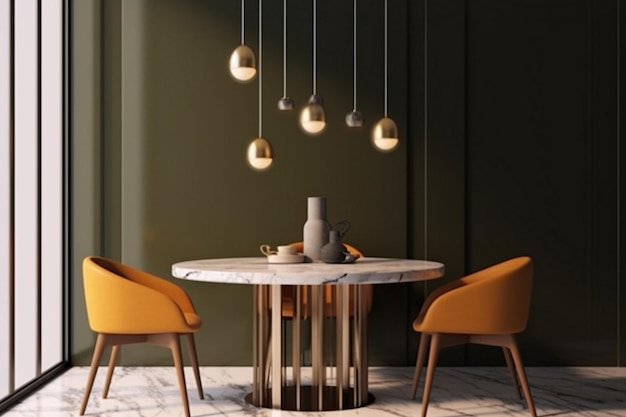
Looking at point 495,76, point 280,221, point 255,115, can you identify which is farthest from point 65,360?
point 495,76

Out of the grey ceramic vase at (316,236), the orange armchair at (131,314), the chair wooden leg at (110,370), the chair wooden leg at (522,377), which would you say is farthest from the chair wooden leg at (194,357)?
the chair wooden leg at (522,377)

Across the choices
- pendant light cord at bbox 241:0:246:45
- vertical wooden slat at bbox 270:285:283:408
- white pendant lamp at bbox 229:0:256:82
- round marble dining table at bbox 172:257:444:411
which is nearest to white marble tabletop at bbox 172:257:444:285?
round marble dining table at bbox 172:257:444:411

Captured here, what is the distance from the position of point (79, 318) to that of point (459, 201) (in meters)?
2.37

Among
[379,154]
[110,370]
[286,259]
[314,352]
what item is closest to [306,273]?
[286,259]

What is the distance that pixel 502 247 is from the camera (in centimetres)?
494

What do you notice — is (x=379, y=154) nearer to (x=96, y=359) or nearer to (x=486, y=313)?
(x=486, y=313)

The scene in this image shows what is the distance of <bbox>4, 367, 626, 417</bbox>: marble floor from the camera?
12.5ft

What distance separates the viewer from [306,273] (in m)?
3.32

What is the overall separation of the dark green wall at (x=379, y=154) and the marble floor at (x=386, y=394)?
0.20m

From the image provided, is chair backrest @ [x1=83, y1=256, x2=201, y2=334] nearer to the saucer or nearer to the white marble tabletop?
the white marble tabletop

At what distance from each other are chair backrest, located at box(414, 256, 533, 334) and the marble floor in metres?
0.42

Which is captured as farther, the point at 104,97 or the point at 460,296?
the point at 104,97

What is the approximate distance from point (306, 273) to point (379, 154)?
70.0 inches

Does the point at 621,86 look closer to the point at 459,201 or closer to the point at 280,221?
the point at 459,201
